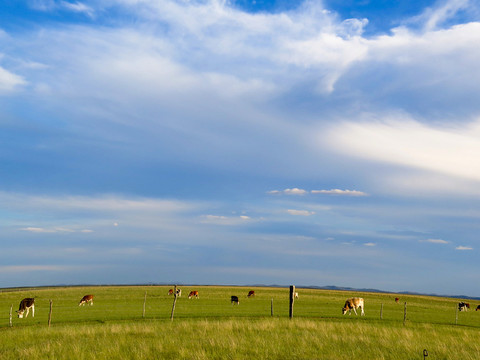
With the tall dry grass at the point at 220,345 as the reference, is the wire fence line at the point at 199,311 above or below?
below

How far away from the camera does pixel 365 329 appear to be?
78.6 ft

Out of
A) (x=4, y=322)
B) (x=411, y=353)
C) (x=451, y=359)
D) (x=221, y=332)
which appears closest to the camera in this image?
(x=451, y=359)

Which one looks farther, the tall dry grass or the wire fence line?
the wire fence line

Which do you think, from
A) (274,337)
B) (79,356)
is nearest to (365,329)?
(274,337)

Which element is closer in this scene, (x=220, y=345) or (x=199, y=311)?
(x=220, y=345)

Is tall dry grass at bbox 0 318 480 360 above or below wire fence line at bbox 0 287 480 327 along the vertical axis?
above

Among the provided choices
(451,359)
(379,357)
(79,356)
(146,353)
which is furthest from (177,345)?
(451,359)

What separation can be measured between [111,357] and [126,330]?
628 cm

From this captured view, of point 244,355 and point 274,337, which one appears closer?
point 244,355

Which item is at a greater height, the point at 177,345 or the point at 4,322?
the point at 177,345

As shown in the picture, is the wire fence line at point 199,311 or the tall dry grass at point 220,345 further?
the wire fence line at point 199,311

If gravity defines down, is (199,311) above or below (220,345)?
below

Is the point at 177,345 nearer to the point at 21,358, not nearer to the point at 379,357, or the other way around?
the point at 21,358

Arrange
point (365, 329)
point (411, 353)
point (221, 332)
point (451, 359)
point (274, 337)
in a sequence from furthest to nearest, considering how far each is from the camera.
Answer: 1. point (365, 329)
2. point (221, 332)
3. point (274, 337)
4. point (411, 353)
5. point (451, 359)
